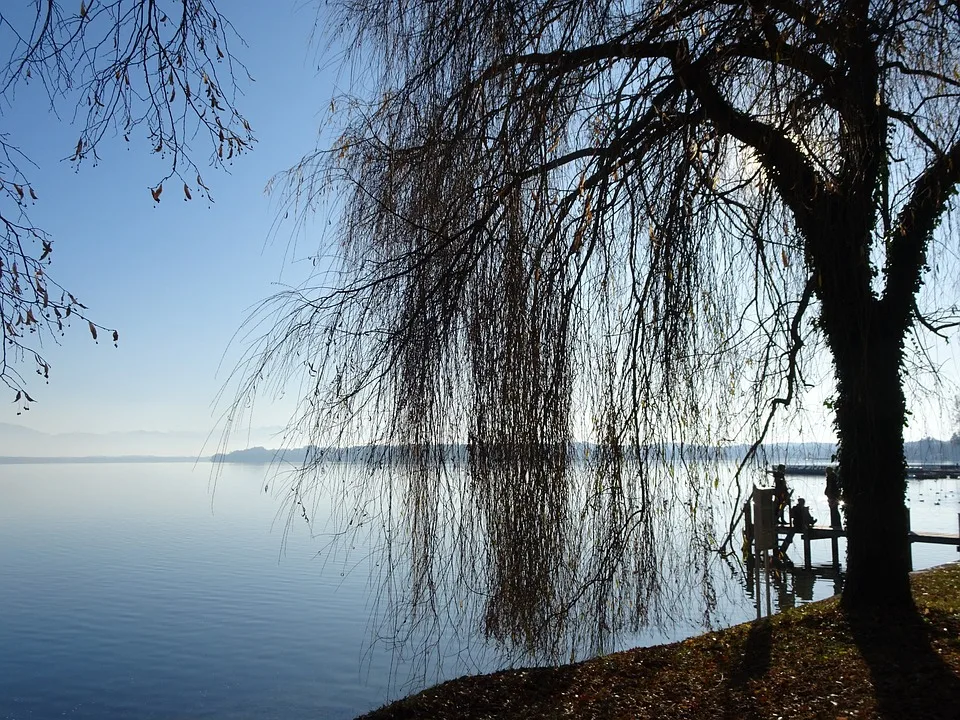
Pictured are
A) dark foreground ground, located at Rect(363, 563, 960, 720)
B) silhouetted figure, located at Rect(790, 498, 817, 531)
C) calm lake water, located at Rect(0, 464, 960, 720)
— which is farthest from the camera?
silhouetted figure, located at Rect(790, 498, 817, 531)

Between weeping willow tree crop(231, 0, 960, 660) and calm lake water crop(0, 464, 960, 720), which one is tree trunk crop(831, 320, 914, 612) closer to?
calm lake water crop(0, 464, 960, 720)

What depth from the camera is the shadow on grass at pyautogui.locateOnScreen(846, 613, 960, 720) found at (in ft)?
14.3

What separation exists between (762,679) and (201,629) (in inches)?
507

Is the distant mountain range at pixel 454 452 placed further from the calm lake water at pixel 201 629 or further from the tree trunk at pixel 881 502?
the tree trunk at pixel 881 502

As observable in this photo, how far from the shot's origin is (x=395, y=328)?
321 centimetres

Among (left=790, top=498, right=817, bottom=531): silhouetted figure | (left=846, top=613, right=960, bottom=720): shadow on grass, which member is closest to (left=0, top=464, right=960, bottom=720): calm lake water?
(left=846, top=613, right=960, bottom=720): shadow on grass

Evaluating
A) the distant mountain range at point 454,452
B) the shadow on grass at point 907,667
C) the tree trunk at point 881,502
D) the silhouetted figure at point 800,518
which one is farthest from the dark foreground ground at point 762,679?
the silhouetted figure at point 800,518

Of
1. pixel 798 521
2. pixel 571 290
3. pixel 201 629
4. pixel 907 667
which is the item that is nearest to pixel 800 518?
pixel 798 521

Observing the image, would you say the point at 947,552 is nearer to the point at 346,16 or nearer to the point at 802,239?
the point at 802,239

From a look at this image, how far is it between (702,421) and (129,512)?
41147mm

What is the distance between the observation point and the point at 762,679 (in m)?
5.27

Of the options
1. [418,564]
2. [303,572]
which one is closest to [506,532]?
[418,564]

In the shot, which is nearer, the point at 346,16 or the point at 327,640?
the point at 346,16

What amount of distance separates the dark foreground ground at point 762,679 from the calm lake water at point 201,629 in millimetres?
369
